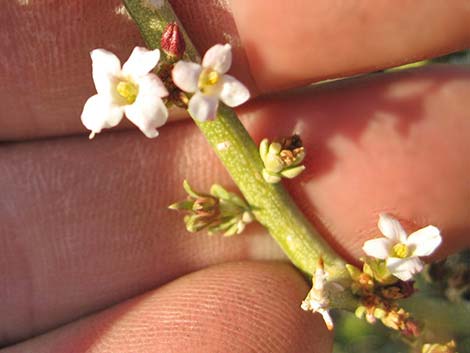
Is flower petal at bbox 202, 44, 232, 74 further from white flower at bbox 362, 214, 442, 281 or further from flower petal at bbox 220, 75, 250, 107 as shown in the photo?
white flower at bbox 362, 214, 442, 281

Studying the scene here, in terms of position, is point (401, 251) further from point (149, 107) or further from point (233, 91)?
point (149, 107)

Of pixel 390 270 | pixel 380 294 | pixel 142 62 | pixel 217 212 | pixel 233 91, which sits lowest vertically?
pixel 380 294

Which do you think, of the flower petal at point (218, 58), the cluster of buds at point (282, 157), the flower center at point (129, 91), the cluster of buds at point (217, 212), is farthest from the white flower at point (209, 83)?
the cluster of buds at point (217, 212)

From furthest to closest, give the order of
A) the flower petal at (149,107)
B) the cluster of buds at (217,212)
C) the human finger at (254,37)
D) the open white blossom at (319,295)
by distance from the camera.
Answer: the cluster of buds at (217,212) < the human finger at (254,37) < the open white blossom at (319,295) < the flower petal at (149,107)

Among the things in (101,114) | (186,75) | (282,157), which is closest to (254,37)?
(282,157)

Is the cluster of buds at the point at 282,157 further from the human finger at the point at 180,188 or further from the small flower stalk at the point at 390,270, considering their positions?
the small flower stalk at the point at 390,270

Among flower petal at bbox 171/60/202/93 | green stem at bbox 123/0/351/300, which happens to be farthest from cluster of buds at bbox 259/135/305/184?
flower petal at bbox 171/60/202/93

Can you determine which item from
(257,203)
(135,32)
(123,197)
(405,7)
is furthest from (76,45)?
(405,7)
